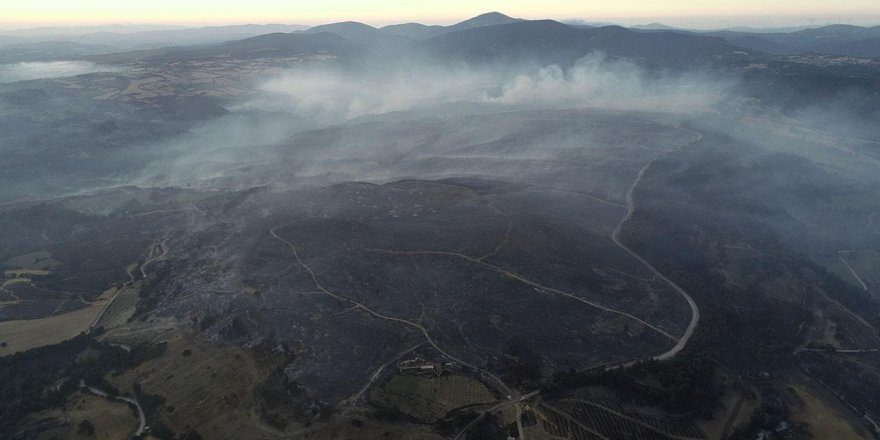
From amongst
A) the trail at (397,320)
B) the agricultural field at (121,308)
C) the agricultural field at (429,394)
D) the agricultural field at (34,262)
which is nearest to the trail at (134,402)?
the agricultural field at (121,308)

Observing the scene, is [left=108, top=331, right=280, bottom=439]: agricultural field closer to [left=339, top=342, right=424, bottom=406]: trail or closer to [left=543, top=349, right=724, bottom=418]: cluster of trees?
[left=339, top=342, right=424, bottom=406]: trail

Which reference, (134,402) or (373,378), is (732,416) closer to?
(373,378)

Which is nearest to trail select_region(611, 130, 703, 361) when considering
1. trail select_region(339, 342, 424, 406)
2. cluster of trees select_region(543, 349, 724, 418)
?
cluster of trees select_region(543, 349, 724, 418)

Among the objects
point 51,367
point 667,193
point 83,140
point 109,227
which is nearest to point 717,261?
point 667,193

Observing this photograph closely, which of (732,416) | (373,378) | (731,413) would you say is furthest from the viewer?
(373,378)

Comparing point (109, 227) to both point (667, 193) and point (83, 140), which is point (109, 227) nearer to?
point (83, 140)

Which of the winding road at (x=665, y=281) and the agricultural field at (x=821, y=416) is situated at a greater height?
the winding road at (x=665, y=281)

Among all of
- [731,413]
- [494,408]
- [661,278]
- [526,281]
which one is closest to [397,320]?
[494,408]

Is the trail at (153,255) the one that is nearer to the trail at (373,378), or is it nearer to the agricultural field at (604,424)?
the trail at (373,378)

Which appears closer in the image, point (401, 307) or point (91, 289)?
point (401, 307)
